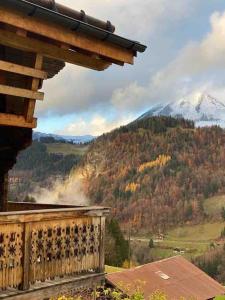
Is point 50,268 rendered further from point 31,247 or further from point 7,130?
point 7,130

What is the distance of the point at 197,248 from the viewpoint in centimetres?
17575

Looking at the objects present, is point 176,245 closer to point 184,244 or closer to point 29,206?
point 184,244

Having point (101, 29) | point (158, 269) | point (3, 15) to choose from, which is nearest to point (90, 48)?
point (101, 29)

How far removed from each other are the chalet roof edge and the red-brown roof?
21.9 metres

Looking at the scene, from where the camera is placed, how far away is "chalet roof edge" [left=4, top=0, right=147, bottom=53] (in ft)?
20.9

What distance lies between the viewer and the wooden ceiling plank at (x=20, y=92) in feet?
23.0

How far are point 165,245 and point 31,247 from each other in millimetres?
178443

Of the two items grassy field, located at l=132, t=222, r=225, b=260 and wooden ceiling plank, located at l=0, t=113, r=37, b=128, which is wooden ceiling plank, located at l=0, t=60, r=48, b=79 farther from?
grassy field, located at l=132, t=222, r=225, b=260

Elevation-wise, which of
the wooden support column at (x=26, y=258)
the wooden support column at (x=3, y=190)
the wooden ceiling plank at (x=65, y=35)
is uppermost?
the wooden ceiling plank at (x=65, y=35)

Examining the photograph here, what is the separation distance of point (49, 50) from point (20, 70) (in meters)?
0.66

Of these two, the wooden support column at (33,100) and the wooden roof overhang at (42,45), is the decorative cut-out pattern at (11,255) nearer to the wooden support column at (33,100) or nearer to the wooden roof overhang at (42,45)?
the wooden roof overhang at (42,45)

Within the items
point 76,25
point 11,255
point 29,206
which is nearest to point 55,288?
point 11,255

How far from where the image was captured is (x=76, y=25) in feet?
23.3

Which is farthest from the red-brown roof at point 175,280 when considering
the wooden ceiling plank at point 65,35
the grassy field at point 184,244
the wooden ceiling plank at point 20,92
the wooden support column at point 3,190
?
the grassy field at point 184,244
